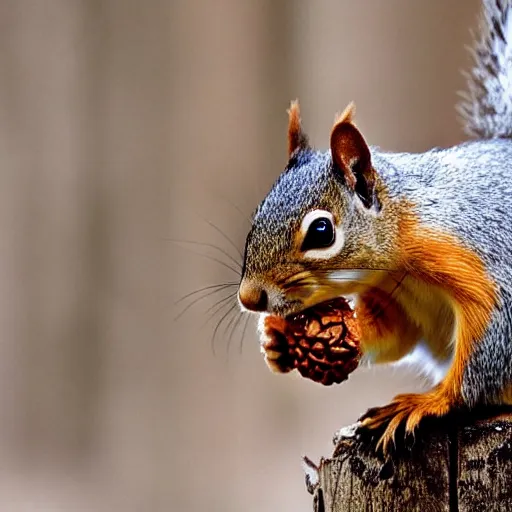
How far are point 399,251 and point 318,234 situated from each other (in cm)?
9

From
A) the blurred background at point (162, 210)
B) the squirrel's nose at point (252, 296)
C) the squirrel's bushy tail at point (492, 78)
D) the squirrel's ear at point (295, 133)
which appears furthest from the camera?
the blurred background at point (162, 210)

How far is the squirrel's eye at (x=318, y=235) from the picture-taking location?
0.76 meters

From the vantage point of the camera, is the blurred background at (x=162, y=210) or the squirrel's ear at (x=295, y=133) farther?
the blurred background at (x=162, y=210)

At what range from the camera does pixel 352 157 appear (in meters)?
0.80

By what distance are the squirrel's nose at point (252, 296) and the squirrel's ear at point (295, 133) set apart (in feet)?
0.56

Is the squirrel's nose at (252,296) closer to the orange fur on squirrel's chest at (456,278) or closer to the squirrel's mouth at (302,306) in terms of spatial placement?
the squirrel's mouth at (302,306)

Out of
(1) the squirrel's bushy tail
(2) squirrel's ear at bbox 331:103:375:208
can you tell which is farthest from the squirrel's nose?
(1) the squirrel's bushy tail

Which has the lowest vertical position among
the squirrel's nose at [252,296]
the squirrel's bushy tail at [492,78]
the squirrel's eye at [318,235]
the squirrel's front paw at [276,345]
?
the squirrel's front paw at [276,345]

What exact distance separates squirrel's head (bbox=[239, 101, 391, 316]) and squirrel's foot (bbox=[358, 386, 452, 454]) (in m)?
0.11

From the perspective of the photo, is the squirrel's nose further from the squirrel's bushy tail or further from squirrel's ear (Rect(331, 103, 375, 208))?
the squirrel's bushy tail

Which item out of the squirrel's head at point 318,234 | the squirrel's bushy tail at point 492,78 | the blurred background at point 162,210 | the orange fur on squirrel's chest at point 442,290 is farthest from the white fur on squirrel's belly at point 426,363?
the blurred background at point 162,210

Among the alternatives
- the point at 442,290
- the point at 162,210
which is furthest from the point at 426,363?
the point at 162,210

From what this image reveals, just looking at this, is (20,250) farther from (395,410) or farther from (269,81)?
(395,410)

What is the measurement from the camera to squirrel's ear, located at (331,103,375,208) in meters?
0.78
